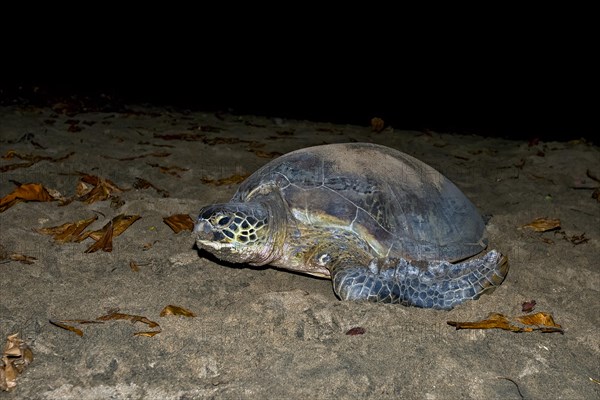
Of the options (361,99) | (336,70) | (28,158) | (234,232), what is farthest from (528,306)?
(336,70)

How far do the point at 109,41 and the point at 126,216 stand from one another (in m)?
13.3

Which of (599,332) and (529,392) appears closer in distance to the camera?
(529,392)

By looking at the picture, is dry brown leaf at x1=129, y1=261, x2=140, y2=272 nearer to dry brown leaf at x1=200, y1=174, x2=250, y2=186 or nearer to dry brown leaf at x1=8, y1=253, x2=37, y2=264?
dry brown leaf at x1=8, y1=253, x2=37, y2=264

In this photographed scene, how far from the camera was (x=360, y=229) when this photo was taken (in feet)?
7.95

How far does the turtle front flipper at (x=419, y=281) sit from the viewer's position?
2.16 meters

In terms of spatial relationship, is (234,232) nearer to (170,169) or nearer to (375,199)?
(375,199)

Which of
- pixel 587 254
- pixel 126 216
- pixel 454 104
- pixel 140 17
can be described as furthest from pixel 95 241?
pixel 140 17

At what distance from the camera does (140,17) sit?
1642 cm

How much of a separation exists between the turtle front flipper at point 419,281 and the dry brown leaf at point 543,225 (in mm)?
919

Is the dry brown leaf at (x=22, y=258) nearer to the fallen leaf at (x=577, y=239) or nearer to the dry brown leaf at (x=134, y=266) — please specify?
the dry brown leaf at (x=134, y=266)

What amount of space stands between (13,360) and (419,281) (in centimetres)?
156

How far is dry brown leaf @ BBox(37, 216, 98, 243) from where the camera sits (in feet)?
8.68

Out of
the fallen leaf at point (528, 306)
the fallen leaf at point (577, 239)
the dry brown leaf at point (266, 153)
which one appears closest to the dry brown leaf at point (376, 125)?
the dry brown leaf at point (266, 153)

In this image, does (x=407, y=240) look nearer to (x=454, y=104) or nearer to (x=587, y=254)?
(x=587, y=254)
